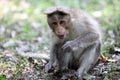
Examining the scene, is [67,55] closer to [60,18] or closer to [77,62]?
[77,62]

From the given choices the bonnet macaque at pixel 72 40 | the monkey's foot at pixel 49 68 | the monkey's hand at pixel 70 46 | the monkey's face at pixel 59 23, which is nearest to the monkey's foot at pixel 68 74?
the bonnet macaque at pixel 72 40

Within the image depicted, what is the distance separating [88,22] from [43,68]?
4.52 feet

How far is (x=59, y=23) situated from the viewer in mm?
7273

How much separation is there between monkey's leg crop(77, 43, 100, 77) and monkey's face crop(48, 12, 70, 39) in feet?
2.11

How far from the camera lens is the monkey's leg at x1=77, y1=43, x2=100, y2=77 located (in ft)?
24.9

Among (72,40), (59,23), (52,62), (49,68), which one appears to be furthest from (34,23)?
(59,23)

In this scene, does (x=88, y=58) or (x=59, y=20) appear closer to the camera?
(x=59, y=20)

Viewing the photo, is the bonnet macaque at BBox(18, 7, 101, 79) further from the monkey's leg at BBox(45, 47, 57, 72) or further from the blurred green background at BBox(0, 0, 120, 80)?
the blurred green background at BBox(0, 0, 120, 80)

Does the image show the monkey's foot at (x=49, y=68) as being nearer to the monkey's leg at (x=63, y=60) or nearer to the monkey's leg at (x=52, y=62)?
the monkey's leg at (x=52, y=62)

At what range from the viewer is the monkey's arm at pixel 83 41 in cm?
733

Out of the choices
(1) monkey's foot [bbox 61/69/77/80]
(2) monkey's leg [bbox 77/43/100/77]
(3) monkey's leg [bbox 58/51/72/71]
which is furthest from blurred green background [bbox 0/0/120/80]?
(2) monkey's leg [bbox 77/43/100/77]

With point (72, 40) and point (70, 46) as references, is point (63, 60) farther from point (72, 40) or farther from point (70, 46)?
point (70, 46)

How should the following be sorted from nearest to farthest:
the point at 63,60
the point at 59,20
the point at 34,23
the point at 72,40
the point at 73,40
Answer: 1. the point at 59,20
2. the point at 73,40
3. the point at 72,40
4. the point at 63,60
5. the point at 34,23

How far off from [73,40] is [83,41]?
20 centimetres
